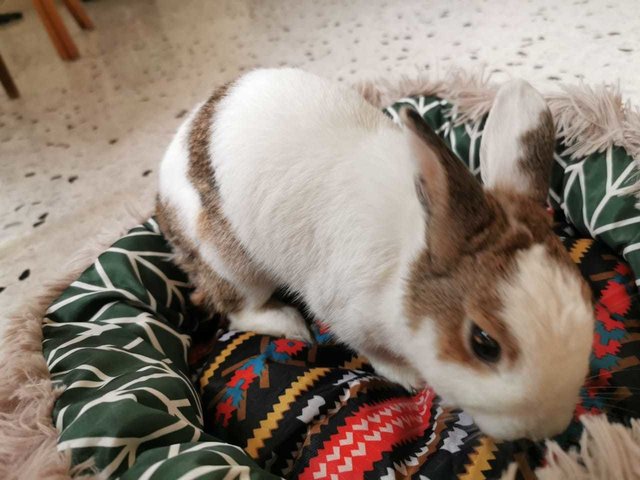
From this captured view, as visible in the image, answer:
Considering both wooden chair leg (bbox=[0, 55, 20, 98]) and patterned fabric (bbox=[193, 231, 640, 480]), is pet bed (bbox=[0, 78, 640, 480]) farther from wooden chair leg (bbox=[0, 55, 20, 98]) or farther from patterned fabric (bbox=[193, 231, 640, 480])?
wooden chair leg (bbox=[0, 55, 20, 98])

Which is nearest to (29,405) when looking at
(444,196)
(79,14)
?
(444,196)

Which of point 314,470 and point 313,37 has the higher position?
point 313,37

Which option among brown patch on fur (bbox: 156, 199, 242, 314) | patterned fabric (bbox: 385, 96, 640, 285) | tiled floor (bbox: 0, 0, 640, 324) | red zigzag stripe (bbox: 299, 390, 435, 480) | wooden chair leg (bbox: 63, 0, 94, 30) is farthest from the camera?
wooden chair leg (bbox: 63, 0, 94, 30)

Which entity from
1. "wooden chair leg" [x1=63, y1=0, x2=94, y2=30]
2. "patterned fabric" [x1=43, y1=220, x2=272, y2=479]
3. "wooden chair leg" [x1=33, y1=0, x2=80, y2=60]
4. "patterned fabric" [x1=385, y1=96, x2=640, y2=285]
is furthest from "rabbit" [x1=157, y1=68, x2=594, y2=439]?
"wooden chair leg" [x1=63, y1=0, x2=94, y2=30]

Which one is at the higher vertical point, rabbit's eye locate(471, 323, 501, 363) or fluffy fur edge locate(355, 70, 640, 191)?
fluffy fur edge locate(355, 70, 640, 191)

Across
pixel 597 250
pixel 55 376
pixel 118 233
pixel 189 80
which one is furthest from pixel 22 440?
pixel 189 80

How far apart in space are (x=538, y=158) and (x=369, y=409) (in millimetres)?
581

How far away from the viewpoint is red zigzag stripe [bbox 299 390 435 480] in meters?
1.00

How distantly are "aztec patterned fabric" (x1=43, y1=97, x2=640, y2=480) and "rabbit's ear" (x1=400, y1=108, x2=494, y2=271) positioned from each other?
364 mm

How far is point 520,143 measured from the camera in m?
1.02

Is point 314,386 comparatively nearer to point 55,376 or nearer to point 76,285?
point 55,376

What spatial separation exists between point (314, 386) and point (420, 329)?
12.9 inches

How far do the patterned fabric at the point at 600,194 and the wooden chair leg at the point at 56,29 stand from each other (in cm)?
239

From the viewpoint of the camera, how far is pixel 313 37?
286cm
